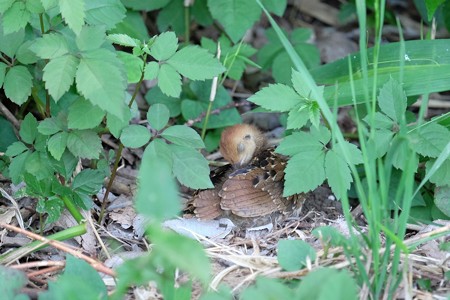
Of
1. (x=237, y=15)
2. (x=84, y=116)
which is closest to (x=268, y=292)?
(x=84, y=116)

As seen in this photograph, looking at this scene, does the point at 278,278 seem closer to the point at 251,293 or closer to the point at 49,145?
the point at 251,293

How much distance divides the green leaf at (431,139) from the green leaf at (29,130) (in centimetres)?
148

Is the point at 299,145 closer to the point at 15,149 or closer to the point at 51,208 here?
the point at 51,208

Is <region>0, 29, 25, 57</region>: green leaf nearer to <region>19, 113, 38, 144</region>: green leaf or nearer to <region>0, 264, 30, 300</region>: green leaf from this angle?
<region>19, 113, 38, 144</region>: green leaf

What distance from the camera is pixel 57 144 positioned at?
2848 millimetres

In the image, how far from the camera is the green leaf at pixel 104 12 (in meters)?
2.81

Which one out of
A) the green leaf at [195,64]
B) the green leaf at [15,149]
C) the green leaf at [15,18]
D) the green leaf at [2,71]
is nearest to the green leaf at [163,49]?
the green leaf at [195,64]

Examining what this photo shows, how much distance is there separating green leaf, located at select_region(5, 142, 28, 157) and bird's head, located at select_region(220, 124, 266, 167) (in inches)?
36.1

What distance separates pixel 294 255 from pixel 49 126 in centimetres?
106

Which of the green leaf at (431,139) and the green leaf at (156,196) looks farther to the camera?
the green leaf at (431,139)

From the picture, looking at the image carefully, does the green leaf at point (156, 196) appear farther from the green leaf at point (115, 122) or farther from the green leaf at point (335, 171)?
the green leaf at point (335, 171)

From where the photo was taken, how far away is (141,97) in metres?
4.31

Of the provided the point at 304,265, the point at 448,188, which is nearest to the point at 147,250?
the point at 304,265

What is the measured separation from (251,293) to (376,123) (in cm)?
117
